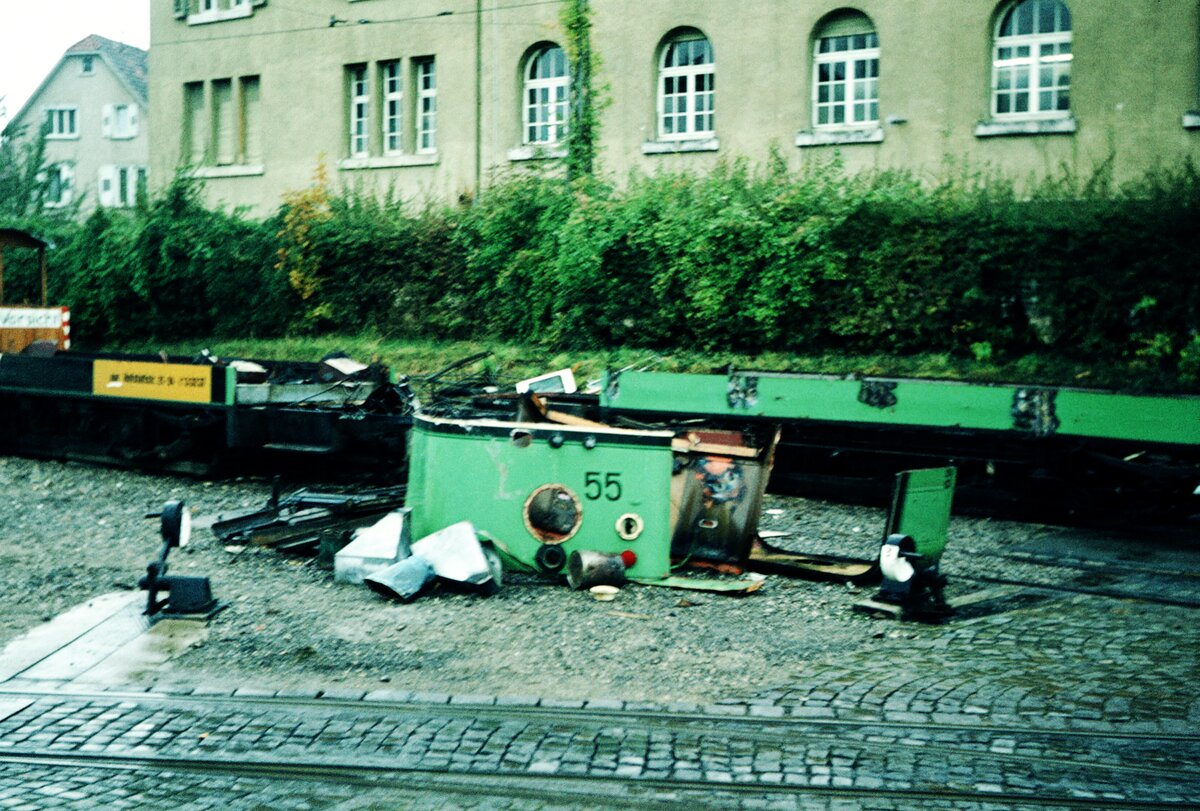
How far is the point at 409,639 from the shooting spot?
822cm

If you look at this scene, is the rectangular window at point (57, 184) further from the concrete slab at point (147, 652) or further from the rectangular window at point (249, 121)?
the concrete slab at point (147, 652)

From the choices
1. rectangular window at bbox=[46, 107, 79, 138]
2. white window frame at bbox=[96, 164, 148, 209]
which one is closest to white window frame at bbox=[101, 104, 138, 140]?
white window frame at bbox=[96, 164, 148, 209]

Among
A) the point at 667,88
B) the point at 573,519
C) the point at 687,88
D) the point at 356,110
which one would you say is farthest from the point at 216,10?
the point at 573,519

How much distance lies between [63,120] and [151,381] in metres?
53.6

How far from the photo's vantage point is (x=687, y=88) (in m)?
25.8

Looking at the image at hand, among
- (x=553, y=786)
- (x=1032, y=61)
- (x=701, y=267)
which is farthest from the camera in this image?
(x=1032, y=61)

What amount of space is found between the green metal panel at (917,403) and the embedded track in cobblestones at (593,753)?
6699 mm

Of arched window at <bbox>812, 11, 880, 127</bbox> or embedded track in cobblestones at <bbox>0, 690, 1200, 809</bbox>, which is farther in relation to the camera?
arched window at <bbox>812, 11, 880, 127</bbox>

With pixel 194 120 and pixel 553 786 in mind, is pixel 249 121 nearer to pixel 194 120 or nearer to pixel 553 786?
pixel 194 120

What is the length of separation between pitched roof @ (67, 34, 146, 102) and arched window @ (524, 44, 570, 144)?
39.5 metres

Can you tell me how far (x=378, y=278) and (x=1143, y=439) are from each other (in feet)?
53.5

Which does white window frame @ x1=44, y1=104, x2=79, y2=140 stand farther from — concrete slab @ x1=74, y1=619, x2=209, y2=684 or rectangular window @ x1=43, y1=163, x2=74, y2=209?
concrete slab @ x1=74, y1=619, x2=209, y2=684

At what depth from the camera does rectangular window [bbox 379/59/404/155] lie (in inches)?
1175

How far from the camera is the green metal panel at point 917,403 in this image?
12.4m
